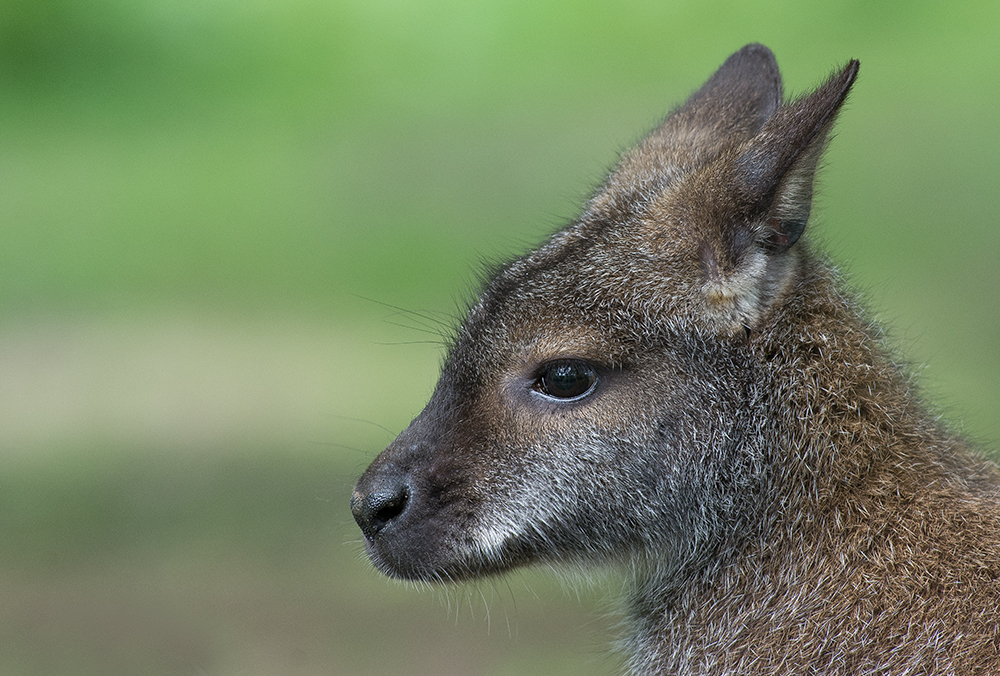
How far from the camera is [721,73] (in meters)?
5.47

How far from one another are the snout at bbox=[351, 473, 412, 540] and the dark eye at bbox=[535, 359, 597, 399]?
26.7 inches

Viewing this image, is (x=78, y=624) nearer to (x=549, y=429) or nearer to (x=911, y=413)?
(x=549, y=429)

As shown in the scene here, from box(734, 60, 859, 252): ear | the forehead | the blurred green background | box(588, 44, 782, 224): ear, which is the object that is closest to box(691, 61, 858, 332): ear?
box(734, 60, 859, 252): ear

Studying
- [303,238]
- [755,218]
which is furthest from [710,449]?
[303,238]

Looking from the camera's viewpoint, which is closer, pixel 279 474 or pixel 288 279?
pixel 279 474

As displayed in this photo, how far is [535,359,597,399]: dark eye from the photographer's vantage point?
14.1 ft

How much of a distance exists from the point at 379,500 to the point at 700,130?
2138 mm

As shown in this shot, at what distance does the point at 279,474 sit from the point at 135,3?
26.3 feet

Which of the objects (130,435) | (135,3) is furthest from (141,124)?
(130,435)

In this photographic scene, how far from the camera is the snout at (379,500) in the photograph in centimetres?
443

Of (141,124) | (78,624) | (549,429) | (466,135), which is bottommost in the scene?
Result: (549,429)

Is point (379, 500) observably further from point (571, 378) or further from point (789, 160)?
point (789, 160)

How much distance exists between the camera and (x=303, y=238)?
46.1 ft

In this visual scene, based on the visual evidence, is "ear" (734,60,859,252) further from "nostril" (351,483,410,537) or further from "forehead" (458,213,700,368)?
"nostril" (351,483,410,537)
